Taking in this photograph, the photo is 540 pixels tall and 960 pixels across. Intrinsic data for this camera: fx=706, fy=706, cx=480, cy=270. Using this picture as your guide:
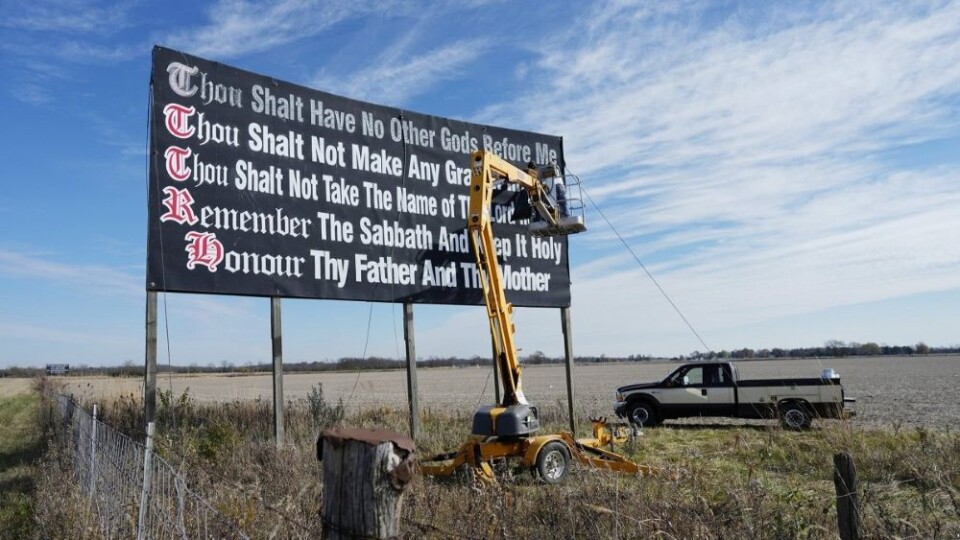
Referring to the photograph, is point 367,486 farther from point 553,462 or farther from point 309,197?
point 309,197

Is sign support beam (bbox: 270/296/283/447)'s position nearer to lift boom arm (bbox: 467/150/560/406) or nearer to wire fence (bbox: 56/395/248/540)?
wire fence (bbox: 56/395/248/540)

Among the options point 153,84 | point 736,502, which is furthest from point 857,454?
point 153,84

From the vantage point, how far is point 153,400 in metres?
8.73

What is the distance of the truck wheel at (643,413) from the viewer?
17969mm

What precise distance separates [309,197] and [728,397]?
11.3 meters

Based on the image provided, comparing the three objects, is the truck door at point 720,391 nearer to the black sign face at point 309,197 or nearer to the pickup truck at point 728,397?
the pickup truck at point 728,397

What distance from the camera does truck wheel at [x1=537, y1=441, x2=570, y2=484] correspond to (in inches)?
361

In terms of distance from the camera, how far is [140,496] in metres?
5.04

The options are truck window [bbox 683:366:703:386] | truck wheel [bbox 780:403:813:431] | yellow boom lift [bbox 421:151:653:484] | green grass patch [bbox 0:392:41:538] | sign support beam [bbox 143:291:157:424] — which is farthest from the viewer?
truck window [bbox 683:366:703:386]

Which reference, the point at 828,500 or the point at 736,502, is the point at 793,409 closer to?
the point at 828,500

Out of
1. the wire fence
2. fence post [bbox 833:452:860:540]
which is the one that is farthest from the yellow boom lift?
fence post [bbox 833:452:860:540]

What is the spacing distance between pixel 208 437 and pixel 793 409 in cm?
1276

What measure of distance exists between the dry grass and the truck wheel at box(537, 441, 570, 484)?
15.6 inches

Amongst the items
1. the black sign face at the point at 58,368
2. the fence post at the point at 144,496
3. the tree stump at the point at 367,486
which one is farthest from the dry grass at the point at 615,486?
the black sign face at the point at 58,368
